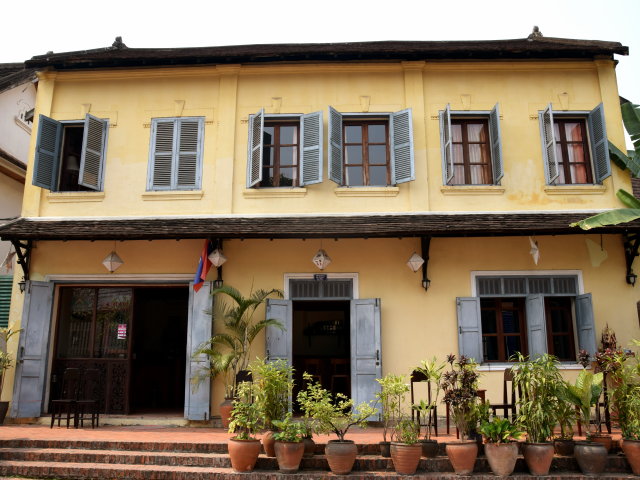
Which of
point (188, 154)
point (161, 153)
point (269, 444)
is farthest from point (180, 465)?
point (161, 153)

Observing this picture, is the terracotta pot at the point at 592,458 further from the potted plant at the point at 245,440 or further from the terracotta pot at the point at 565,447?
the potted plant at the point at 245,440

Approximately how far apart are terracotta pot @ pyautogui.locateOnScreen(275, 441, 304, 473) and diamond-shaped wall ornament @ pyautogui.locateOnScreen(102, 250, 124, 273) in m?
4.88

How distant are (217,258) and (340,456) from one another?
4216 mm

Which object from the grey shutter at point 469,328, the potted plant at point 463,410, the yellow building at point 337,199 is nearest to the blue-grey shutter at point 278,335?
the yellow building at point 337,199

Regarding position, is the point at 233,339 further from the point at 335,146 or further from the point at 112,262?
the point at 335,146

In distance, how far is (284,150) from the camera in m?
11.0

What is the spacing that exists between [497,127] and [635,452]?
579cm

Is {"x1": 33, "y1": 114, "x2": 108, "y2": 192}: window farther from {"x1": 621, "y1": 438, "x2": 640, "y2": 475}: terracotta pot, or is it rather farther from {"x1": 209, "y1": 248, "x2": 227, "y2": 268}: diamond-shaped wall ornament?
{"x1": 621, "y1": 438, "x2": 640, "y2": 475}: terracotta pot

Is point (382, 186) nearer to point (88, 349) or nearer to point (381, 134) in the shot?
point (381, 134)

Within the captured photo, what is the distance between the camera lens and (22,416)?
32.3 feet

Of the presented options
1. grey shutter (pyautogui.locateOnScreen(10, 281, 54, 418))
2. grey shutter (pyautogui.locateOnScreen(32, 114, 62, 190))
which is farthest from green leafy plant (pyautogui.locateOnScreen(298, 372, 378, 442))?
grey shutter (pyautogui.locateOnScreen(32, 114, 62, 190))

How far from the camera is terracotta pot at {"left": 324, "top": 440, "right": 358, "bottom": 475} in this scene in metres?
7.04

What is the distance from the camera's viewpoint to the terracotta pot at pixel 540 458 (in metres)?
6.91

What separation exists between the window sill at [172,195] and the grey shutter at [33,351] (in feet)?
7.68
